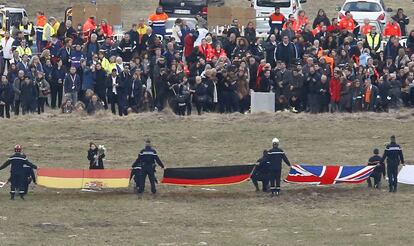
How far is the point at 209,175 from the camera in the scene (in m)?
41.2

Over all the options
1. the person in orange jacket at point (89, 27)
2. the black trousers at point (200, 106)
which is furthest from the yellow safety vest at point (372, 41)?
the person in orange jacket at point (89, 27)

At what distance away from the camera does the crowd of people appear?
1875 inches

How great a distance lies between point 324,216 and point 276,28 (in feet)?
49.6

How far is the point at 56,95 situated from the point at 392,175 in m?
12.7

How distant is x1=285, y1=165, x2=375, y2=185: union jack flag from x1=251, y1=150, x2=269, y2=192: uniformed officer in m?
0.75

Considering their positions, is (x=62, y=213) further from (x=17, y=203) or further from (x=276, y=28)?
(x=276, y=28)

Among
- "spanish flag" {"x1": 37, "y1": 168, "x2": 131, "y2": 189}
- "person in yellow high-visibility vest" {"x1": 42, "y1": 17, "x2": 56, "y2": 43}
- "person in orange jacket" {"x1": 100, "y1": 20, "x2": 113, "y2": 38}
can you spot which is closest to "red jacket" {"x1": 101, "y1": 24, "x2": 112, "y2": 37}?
"person in orange jacket" {"x1": 100, "y1": 20, "x2": 113, "y2": 38}

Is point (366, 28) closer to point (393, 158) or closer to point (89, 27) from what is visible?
point (89, 27)

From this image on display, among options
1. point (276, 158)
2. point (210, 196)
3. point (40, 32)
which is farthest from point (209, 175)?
point (40, 32)

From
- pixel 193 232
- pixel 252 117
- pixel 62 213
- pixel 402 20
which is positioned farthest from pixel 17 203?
pixel 402 20

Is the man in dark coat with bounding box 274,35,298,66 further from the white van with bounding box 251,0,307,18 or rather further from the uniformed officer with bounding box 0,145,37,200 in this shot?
the uniformed officer with bounding box 0,145,37,200

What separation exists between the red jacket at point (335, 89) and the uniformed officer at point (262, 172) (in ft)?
24.2

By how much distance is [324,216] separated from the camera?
128ft

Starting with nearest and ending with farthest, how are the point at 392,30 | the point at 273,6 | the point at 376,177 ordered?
the point at 376,177
the point at 392,30
the point at 273,6
